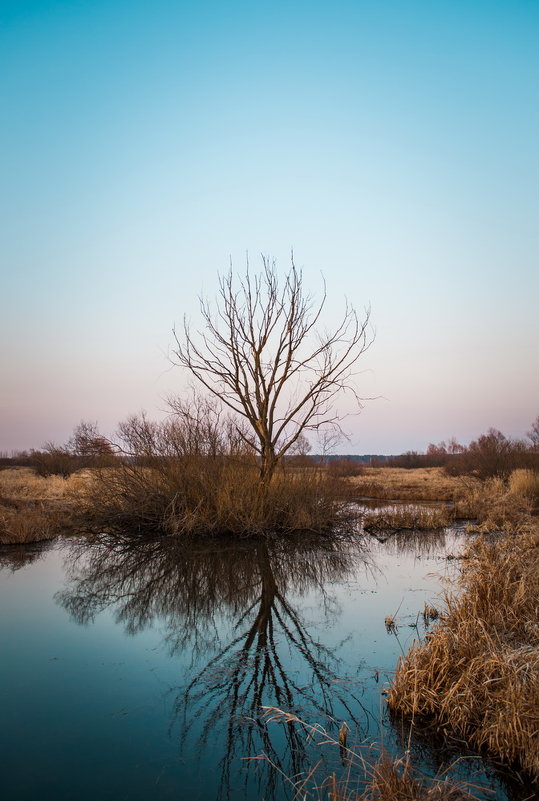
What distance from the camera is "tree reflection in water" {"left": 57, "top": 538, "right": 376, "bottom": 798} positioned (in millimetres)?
4562

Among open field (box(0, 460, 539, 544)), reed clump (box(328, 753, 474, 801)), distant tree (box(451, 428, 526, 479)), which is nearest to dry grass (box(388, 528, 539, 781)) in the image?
reed clump (box(328, 753, 474, 801))

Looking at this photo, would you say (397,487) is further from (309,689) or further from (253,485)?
(309,689)

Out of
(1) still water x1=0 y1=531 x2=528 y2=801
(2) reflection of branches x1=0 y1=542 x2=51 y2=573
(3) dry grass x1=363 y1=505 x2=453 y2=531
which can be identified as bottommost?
(1) still water x1=0 y1=531 x2=528 y2=801

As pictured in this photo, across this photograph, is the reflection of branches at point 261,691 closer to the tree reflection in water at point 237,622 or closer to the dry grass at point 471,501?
the tree reflection in water at point 237,622

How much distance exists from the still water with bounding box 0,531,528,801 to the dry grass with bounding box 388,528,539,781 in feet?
0.93

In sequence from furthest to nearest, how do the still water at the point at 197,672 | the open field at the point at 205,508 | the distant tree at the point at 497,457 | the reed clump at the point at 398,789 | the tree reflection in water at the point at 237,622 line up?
the distant tree at the point at 497,457 < the open field at the point at 205,508 < the tree reflection in water at the point at 237,622 < the still water at the point at 197,672 < the reed clump at the point at 398,789

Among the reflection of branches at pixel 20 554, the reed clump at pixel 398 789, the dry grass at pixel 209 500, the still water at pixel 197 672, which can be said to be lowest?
the still water at pixel 197 672

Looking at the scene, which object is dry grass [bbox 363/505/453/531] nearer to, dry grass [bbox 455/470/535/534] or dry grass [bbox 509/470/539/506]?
dry grass [bbox 455/470/535/534]

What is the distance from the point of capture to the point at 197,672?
575 centimetres

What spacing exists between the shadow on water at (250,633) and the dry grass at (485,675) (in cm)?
28

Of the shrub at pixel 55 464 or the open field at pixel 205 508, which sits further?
the shrub at pixel 55 464

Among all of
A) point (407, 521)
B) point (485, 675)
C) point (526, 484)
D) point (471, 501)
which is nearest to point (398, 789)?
point (485, 675)

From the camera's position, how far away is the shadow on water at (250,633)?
14.0 ft

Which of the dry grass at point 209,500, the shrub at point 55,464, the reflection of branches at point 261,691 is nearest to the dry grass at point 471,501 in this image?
the dry grass at point 209,500
